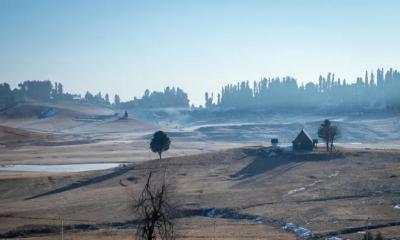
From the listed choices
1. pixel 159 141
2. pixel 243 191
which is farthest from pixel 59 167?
pixel 243 191

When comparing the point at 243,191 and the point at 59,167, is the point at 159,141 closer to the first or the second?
the point at 59,167

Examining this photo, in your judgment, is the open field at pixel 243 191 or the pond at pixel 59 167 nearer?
the open field at pixel 243 191

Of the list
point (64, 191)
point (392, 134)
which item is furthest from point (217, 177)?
point (392, 134)

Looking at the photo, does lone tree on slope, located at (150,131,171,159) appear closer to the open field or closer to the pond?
the open field

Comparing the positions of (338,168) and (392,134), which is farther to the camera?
(392,134)

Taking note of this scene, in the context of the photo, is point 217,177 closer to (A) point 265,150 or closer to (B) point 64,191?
(A) point 265,150

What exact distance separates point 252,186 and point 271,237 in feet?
85.5

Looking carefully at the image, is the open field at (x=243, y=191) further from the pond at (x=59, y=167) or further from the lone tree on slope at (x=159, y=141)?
the pond at (x=59, y=167)

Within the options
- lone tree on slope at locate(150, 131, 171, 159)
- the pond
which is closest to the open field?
lone tree on slope at locate(150, 131, 171, 159)

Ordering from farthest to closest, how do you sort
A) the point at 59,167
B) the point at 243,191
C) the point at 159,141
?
1. the point at 59,167
2. the point at 159,141
3. the point at 243,191

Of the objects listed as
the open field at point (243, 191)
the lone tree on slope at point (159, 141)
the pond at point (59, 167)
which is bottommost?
the pond at point (59, 167)

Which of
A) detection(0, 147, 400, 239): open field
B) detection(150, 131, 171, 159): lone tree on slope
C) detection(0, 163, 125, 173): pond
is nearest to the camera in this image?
detection(0, 147, 400, 239): open field

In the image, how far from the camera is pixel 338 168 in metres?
76.4

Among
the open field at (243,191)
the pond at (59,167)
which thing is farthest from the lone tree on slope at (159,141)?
the pond at (59,167)
